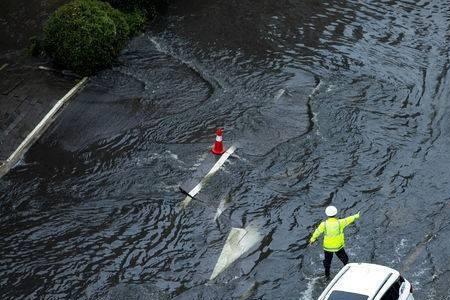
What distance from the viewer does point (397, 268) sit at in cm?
1304

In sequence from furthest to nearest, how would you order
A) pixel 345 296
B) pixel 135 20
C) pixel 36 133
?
1. pixel 135 20
2. pixel 36 133
3. pixel 345 296

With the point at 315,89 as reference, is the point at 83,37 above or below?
above

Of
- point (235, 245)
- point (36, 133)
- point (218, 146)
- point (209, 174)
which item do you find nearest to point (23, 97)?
point (36, 133)

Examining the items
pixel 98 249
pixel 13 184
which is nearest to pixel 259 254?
pixel 98 249

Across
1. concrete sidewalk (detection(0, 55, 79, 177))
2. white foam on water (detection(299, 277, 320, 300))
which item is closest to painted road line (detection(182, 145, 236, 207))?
white foam on water (detection(299, 277, 320, 300))

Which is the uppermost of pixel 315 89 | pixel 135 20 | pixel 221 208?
pixel 135 20

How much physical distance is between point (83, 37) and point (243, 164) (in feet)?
22.9

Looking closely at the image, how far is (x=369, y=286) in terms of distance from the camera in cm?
1124

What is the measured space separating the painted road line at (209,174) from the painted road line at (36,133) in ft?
16.1

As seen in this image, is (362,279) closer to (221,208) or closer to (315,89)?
(221,208)

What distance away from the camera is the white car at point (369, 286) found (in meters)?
11.1

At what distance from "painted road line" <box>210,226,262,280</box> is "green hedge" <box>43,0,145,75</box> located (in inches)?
330

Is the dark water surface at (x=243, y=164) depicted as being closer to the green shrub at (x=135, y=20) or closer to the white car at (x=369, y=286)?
the green shrub at (x=135, y=20)

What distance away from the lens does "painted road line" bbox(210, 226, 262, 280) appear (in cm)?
1340
